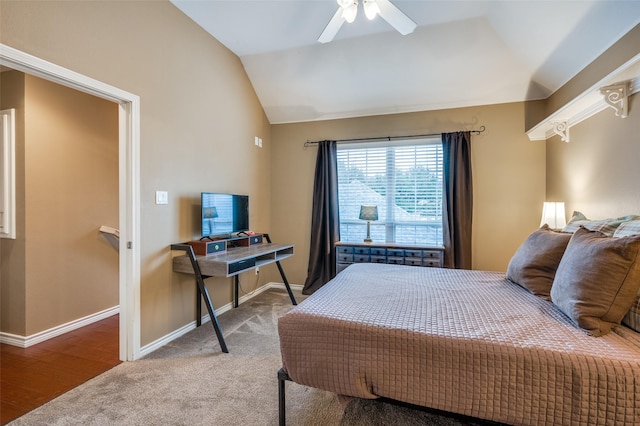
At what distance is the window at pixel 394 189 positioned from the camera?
3.92 m

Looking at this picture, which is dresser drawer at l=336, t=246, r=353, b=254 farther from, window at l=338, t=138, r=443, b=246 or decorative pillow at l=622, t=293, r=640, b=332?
decorative pillow at l=622, t=293, r=640, b=332

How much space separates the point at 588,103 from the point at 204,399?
3603 mm

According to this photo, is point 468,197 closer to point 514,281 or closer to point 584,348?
point 514,281

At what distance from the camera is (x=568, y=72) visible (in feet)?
9.40

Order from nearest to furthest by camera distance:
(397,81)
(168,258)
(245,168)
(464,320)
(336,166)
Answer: (464,320) → (168,258) → (397,81) → (245,168) → (336,166)

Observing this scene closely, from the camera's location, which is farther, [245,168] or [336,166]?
[336,166]

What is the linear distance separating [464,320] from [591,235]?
85cm

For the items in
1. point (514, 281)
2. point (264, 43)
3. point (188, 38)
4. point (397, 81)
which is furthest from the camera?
point (397, 81)

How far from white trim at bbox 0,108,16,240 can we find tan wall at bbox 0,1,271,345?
1.22m

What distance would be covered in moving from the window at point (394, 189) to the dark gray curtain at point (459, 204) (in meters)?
0.22

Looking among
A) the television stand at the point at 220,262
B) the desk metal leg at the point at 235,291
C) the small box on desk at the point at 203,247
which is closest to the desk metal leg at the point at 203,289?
the television stand at the point at 220,262

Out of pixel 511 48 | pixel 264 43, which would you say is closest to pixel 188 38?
pixel 264 43

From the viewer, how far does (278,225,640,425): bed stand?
112 centimetres

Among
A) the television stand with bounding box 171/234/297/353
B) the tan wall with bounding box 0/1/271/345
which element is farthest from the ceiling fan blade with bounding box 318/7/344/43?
the television stand with bounding box 171/234/297/353
